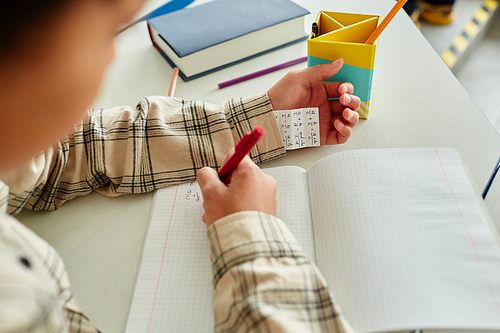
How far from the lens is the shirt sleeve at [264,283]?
0.42m

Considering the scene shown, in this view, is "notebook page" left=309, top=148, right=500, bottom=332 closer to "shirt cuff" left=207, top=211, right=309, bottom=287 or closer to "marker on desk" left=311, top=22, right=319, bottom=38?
"shirt cuff" left=207, top=211, right=309, bottom=287

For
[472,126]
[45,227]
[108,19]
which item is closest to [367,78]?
[472,126]

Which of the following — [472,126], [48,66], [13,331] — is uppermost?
[48,66]

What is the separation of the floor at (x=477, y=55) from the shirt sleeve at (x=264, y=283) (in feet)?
4.85

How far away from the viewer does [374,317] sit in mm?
429

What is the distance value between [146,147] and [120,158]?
0.16ft

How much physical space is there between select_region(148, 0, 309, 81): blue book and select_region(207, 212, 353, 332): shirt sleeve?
1.47ft

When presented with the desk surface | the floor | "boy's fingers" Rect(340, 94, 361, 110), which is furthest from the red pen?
the floor

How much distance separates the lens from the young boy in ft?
1.01

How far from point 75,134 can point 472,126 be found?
0.68m

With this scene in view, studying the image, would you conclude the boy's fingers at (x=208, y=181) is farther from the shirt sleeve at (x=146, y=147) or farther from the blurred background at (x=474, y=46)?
the blurred background at (x=474, y=46)

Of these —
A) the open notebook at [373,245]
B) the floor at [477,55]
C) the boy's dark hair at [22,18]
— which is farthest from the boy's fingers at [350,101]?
the floor at [477,55]

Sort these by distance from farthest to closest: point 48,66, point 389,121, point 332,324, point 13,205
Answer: point 389,121
point 13,205
point 332,324
point 48,66

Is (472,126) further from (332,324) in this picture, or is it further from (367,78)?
(332,324)
